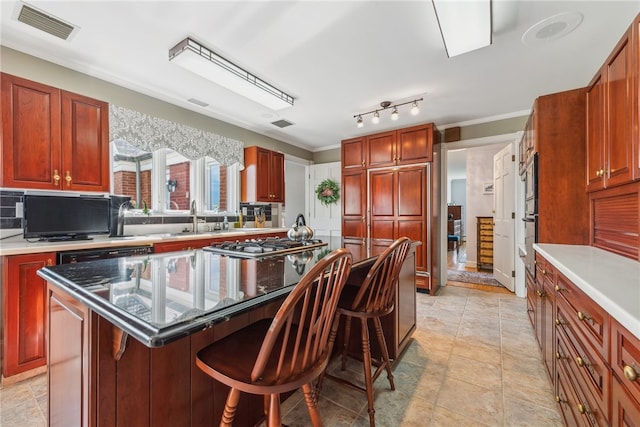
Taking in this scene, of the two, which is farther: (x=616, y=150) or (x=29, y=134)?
(x=29, y=134)

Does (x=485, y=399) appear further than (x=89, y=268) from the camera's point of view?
Yes

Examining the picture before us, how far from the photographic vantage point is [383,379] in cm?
185

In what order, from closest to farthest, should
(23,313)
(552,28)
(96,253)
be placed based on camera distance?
(23,313), (552,28), (96,253)

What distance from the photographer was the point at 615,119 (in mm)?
1511

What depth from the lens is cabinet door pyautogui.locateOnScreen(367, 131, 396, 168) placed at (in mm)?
4055

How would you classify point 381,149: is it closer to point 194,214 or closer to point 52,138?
point 194,214

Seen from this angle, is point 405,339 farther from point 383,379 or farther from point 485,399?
point 485,399

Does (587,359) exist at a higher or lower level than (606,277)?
lower

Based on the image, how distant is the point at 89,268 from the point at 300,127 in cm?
360

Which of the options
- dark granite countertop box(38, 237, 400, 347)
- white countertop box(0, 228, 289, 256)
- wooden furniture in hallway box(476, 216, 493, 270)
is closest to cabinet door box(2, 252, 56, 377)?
white countertop box(0, 228, 289, 256)

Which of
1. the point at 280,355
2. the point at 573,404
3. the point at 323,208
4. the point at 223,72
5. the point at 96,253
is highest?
the point at 223,72

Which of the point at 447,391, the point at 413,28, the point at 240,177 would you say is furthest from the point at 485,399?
the point at 240,177

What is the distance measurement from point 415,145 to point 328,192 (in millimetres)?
1876

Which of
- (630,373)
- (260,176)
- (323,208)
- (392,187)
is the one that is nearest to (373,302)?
(630,373)
